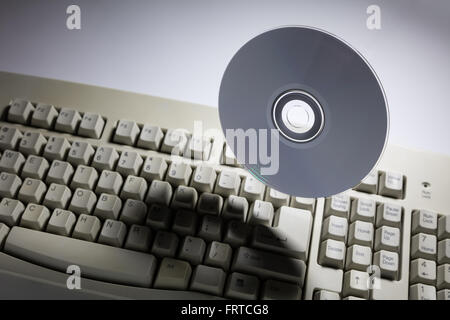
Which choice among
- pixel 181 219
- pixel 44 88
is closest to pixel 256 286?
pixel 181 219

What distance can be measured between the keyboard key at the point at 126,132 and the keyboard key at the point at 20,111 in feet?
0.37

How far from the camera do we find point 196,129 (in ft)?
2.02

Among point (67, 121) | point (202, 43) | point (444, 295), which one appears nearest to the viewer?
point (444, 295)

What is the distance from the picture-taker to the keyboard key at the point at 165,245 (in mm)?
544

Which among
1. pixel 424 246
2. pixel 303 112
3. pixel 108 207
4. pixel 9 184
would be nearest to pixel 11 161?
pixel 9 184

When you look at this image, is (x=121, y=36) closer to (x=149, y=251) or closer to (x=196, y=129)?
(x=196, y=129)

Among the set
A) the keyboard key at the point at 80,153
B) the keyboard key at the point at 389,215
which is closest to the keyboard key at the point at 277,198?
the keyboard key at the point at 389,215

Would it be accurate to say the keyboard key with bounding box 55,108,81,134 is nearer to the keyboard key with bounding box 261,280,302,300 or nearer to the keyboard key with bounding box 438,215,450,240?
the keyboard key with bounding box 261,280,302,300

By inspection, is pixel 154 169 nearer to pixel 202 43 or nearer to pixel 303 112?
pixel 303 112

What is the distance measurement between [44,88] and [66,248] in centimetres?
22

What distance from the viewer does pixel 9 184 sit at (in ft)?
1.91

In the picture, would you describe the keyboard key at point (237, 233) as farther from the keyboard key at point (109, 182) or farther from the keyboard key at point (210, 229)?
the keyboard key at point (109, 182)

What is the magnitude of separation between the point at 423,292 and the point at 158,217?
287 mm

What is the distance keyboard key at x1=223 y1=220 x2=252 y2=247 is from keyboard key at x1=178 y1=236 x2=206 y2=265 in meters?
0.03
